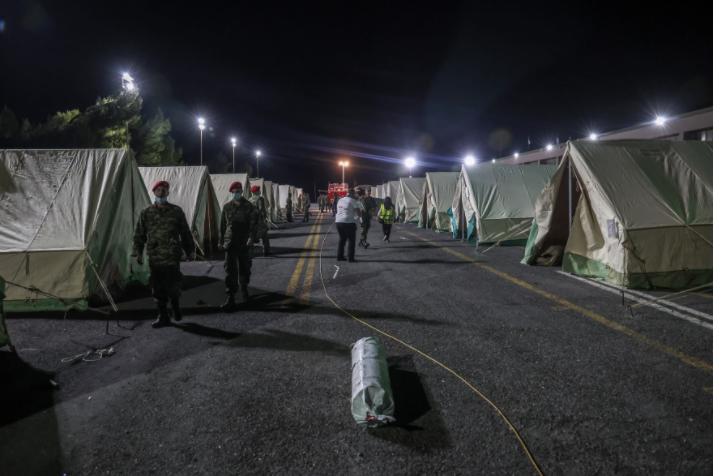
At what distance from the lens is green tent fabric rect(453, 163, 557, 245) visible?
45.3 feet

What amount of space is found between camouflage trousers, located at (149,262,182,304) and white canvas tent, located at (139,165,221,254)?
6716 mm

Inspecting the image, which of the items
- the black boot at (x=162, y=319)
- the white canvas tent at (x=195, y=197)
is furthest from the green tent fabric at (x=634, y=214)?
the white canvas tent at (x=195, y=197)

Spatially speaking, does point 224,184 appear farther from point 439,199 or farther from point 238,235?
point 238,235

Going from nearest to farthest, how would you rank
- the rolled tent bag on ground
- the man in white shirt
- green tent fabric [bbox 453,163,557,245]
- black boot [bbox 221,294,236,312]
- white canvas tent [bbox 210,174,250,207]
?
the rolled tent bag on ground → black boot [bbox 221,294,236,312] → the man in white shirt → green tent fabric [bbox 453,163,557,245] → white canvas tent [bbox 210,174,250,207]

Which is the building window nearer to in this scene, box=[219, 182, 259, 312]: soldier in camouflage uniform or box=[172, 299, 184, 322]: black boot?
box=[219, 182, 259, 312]: soldier in camouflage uniform

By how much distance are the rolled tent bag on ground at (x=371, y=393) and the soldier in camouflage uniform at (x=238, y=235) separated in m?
3.56

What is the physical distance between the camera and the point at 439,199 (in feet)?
67.0

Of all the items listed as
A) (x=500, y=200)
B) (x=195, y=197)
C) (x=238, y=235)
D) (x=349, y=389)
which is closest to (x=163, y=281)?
(x=238, y=235)

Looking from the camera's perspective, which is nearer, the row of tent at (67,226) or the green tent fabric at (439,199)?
the row of tent at (67,226)

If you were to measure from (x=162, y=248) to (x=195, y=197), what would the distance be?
765 centimetres

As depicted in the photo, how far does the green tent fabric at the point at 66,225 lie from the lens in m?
6.27

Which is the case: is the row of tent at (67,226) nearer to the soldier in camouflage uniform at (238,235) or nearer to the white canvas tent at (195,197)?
the soldier in camouflage uniform at (238,235)

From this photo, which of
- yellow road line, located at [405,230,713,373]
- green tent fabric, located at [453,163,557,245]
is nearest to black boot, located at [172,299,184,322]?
yellow road line, located at [405,230,713,373]

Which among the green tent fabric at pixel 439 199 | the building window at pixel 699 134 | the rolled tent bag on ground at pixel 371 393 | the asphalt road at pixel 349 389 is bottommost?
the asphalt road at pixel 349 389
